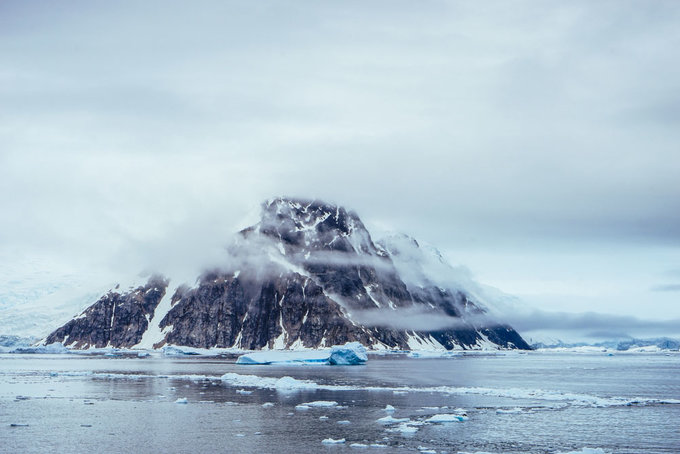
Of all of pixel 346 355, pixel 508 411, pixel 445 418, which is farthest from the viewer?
pixel 346 355

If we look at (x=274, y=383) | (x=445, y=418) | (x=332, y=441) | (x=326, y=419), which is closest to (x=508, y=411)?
(x=445, y=418)

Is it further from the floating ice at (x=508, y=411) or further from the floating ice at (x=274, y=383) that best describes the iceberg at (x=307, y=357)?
the floating ice at (x=508, y=411)

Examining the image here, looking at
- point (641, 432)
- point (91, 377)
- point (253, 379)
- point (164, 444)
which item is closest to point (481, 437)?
point (641, 432)

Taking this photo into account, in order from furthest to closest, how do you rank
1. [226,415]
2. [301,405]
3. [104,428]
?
[301,405]
[226,415]
[104,428]

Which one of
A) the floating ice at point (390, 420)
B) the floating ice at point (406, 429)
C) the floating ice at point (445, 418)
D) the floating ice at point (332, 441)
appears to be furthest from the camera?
the floating ice at point (390, 420)

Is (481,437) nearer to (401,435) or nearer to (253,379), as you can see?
(401,435)

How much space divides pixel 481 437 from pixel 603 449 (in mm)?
8172

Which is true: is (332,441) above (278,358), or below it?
below

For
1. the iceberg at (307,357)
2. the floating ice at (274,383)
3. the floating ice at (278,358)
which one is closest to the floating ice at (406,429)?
the floating ice at (274,383)

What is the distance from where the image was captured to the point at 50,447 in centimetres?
4138

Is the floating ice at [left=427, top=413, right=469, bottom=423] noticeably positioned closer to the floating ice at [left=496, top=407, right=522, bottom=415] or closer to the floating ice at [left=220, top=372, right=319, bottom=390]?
Answer: the floating ice at [left=496, top=407, right=522, bottom=415]

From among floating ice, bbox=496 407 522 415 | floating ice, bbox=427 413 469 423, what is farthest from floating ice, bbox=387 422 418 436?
floating ice, bbox=496 407 522 415

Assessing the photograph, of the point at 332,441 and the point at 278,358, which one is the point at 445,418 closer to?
the point at 332,441

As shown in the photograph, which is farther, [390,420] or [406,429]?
[390,420]
